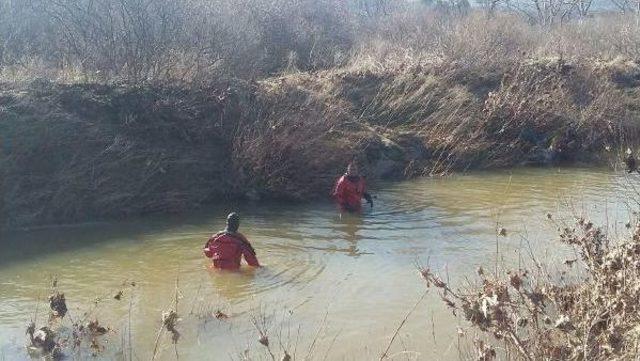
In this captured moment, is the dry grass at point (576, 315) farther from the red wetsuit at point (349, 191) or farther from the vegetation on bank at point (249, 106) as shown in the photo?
the vegetation on bank at point (249, 106)

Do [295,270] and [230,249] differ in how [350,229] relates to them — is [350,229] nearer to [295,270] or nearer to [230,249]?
[295,270]

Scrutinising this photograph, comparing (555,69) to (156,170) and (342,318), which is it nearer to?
(156,170)

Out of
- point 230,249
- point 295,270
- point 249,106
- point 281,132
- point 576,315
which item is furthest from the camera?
point 249,106

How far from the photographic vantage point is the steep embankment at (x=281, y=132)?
1329cm

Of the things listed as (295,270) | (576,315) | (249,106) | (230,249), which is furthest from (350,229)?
(576,315)

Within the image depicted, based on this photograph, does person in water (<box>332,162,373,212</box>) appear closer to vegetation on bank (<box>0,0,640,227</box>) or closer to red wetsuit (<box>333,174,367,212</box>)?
red wetsuit (<box>333,174,367,212</box>)

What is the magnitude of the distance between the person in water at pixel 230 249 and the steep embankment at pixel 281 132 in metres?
4.42

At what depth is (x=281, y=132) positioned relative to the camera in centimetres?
1508

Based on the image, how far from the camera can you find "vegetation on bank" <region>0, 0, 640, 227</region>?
13.6 metres

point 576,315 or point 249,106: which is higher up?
point 249,106

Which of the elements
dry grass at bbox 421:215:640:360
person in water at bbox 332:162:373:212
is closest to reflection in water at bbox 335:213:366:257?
person in water at bbox 332:162:373:212

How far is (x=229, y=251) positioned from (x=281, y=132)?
20.4 feet

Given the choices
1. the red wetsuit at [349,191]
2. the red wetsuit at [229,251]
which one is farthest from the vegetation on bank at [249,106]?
the red wetsuit at [229,251]

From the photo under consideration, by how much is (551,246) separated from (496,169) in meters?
8.38
